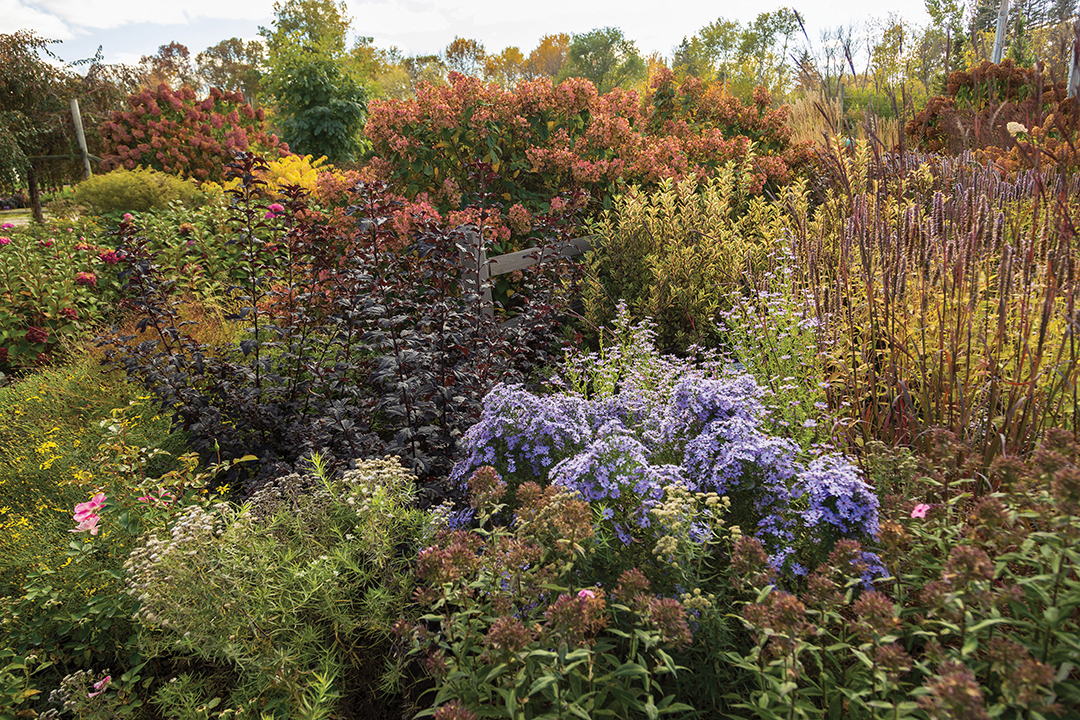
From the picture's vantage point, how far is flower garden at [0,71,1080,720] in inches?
54.7

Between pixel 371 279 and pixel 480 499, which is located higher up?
pixel 371 279

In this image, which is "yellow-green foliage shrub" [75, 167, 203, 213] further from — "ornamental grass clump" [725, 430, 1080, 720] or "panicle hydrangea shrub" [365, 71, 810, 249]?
"ornamental grass clump" [725, 430, 1080, 720]

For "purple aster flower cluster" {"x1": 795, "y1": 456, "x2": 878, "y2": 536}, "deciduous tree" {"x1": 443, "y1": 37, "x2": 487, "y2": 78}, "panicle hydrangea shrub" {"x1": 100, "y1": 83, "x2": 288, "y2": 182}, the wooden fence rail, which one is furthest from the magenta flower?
"deciduous tree" {"x1": 443, "y1": 37, "x2": 487, "y2": 78}

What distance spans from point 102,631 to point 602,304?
12.1ft

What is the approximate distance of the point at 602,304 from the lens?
478cm

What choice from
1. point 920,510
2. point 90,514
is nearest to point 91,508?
point 90,514

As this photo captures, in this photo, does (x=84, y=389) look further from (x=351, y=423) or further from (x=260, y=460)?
(x=351, y=423)

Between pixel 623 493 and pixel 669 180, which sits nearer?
pixel 623 493

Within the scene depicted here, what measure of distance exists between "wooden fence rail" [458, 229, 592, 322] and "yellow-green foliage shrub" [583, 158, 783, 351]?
0.23m

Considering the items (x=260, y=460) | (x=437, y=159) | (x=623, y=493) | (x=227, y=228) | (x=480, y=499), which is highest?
(x=437, y=159)

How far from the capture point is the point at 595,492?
1856mm

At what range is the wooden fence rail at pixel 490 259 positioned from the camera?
3852mm

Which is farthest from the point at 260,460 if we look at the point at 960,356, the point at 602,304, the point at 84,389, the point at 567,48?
the point at 567,48

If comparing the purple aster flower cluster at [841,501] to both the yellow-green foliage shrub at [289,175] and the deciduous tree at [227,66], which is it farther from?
the deciduous tree at [227,66]
